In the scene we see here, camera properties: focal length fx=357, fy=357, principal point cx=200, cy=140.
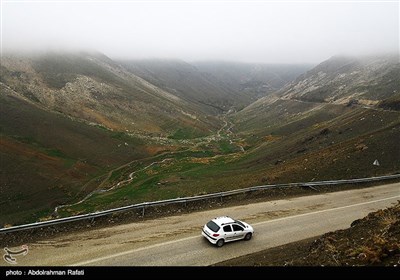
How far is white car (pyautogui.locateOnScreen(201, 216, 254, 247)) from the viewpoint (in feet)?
72.9

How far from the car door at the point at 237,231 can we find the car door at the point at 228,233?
0.17m

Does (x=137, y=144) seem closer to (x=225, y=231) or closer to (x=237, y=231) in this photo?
(x=237, y=231)

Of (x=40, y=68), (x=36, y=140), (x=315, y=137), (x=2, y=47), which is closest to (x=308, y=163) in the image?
(x=315, y=137)

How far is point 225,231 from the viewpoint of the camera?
73.9 feet

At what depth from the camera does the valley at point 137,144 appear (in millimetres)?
49103

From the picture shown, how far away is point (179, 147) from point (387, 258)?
86.9 metres

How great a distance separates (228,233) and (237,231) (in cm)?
71

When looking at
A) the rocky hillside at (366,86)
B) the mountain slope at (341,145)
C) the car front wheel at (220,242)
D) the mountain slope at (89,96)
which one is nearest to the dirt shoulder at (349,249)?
the car front wheel at (220,242)

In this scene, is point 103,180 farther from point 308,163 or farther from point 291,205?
point 291,205

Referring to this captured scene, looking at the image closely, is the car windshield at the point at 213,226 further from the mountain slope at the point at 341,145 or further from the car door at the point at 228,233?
the mountain slope at the point at 341,145

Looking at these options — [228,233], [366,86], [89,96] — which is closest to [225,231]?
[228,233]

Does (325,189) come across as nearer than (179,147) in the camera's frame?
Yes

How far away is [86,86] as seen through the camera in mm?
146000
